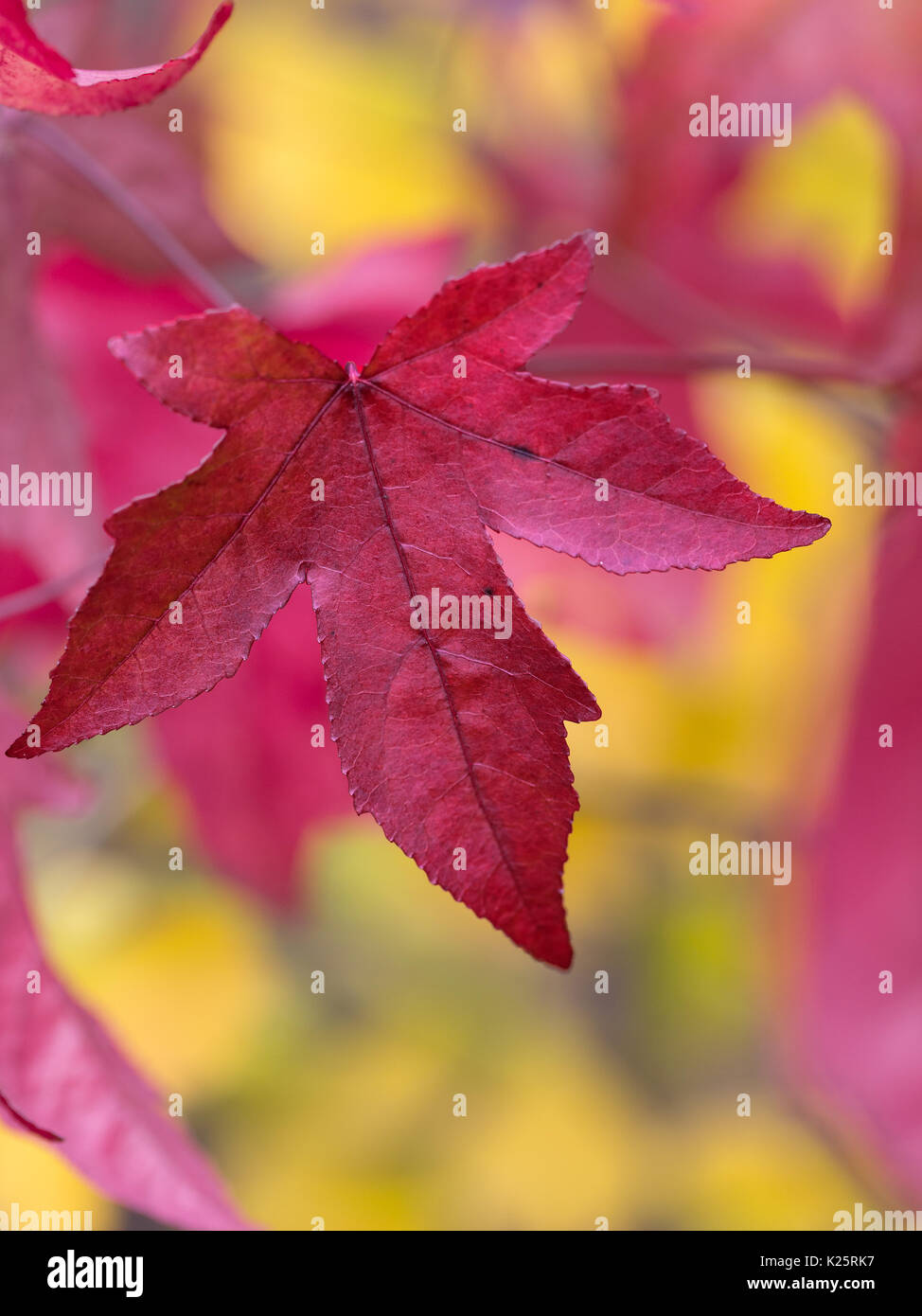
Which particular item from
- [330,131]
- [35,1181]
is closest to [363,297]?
[330,131]

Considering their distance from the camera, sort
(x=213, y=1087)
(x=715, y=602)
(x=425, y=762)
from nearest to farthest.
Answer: (x=425, y=762) < (x=715, y=602) < (x=213, y=1087)

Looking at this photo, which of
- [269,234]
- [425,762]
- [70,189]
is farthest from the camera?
[269,234]

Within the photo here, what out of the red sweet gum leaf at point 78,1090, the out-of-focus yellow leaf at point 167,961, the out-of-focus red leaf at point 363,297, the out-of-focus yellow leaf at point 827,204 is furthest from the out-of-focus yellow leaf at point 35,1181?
the out-of-focus yellow leaf at point 827,204

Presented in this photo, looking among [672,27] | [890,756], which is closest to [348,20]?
[672,27]

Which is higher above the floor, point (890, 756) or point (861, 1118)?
point (890, 756)

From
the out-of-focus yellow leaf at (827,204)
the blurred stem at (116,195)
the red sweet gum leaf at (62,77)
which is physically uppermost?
the out-of-focus yellow leaf at (827,204)

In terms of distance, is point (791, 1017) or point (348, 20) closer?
point (791, 1017)

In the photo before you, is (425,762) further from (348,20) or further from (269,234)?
(348,20)

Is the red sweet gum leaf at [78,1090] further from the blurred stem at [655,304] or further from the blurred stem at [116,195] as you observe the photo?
the blurred stem at [655,304]
